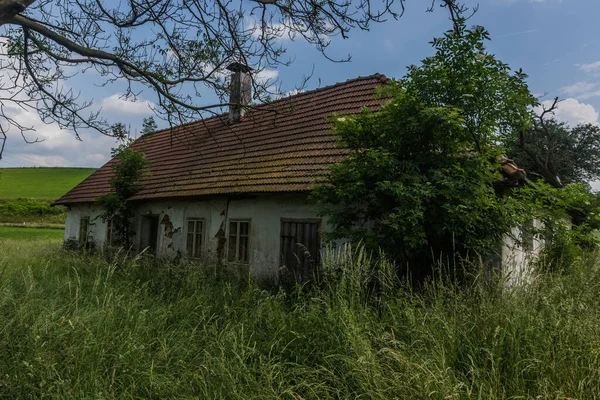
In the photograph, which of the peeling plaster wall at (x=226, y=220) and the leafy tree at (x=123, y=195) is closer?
the peeling plaster wall at (x=226, y=220)

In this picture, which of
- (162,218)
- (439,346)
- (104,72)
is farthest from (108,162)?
(439,346)

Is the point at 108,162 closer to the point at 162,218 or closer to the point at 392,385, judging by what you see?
the point at 162,218

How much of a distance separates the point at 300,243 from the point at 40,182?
50075 millimetres

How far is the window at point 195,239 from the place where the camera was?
35.0 ft

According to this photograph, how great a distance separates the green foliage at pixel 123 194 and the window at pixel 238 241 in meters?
4.75

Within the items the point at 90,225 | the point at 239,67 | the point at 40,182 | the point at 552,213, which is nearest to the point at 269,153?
the point at 239,67

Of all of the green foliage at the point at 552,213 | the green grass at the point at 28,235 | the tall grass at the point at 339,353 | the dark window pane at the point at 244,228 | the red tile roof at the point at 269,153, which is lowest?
the green grass at the point at 28,235

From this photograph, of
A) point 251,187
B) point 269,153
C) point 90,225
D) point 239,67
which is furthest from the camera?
point 90,225

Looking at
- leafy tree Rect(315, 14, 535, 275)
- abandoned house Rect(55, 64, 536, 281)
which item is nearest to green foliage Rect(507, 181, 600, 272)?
leafy tree Rect(315, 14, 535, 275)

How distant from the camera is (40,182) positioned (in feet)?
152

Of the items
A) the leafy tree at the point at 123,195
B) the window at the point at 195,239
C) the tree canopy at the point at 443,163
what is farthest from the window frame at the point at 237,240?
the leafy tree at the point at 123,195

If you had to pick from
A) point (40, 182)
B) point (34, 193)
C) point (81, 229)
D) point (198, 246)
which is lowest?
point (198, 246)

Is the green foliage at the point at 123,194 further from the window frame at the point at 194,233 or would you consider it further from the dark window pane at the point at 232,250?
the dark window pane at the point at 232,250

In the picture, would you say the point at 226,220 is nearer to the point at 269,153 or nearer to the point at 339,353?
the point at 269,153
